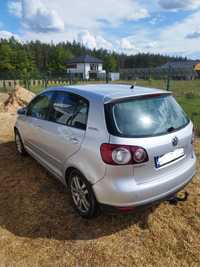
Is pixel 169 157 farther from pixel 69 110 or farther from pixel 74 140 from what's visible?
pixel 69 110

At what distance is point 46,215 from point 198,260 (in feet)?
6.05

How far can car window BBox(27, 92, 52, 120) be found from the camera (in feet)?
12.6

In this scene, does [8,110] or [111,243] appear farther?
[8,110]

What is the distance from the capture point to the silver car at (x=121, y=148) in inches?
95.7

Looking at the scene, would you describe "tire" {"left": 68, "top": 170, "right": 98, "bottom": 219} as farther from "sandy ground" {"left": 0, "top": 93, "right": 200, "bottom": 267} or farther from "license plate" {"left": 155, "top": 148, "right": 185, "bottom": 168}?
"license plate" {"left": 155, "top": 148, "right": 185, "bottom": 168}

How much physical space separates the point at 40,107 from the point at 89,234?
2.26m

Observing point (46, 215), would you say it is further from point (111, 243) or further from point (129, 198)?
point (129, 198)

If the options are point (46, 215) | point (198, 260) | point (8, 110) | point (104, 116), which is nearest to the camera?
point (198, 260)

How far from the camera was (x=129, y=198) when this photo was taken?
2436 millimetres

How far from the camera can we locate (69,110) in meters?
3.18

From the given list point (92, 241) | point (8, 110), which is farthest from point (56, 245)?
point (8, 110)

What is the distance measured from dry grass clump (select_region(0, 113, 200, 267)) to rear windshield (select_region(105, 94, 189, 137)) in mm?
1153

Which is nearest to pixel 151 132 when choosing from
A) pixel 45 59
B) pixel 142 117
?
pixel 142 117

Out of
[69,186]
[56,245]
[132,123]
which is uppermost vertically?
[132,123]
